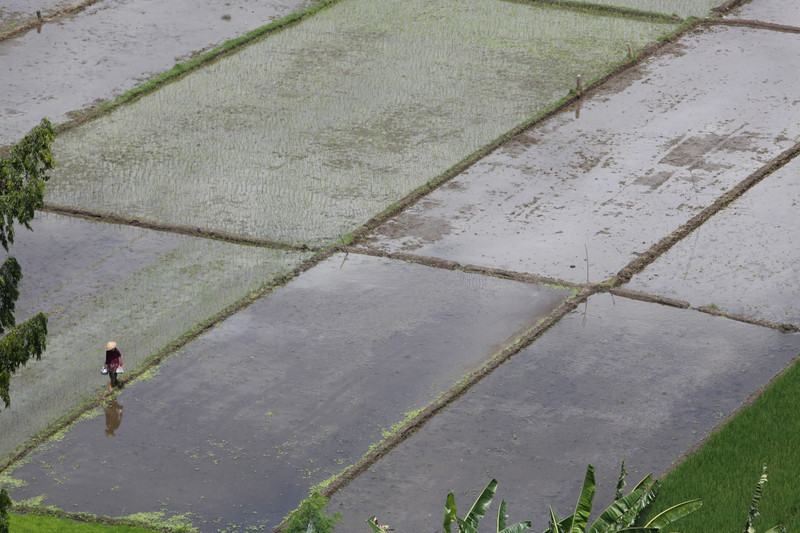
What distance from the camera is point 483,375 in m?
10.3

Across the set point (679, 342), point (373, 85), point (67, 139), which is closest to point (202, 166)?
point (67, 139)

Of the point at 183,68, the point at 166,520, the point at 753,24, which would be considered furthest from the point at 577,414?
the point at 753,24

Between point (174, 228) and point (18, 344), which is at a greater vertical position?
point (18, 344)

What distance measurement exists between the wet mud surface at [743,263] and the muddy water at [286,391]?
1213 mm

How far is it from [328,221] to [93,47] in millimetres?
6795

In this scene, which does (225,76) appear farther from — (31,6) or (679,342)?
(679,342)

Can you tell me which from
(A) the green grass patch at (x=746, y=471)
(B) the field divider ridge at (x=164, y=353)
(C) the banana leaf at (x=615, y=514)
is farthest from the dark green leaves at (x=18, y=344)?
(A) the green grass patch at (x=746, y=471)

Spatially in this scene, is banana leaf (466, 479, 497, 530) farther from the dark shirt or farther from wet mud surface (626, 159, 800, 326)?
wet mud surface (626, 159, 800, 326)

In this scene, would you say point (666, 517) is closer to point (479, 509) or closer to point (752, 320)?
point (479, 509)

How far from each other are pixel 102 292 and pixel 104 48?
7.23 meters

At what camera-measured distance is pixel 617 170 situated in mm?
13953

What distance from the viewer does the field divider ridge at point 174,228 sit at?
12.6 meters

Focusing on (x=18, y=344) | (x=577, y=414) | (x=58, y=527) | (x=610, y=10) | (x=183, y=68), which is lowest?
(x=577, y=414)

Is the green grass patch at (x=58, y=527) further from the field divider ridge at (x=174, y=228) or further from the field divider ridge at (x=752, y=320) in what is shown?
the field divider ridge at (x=752, y=320)
